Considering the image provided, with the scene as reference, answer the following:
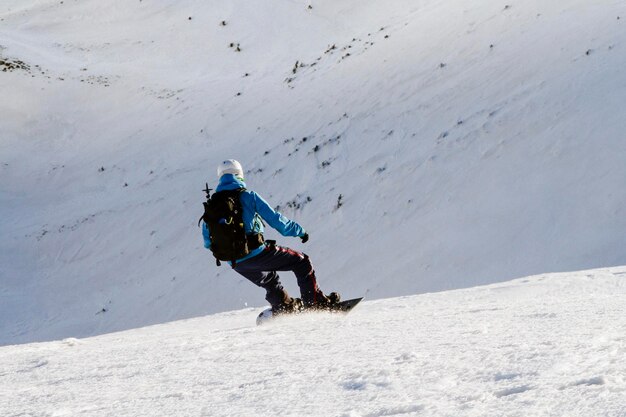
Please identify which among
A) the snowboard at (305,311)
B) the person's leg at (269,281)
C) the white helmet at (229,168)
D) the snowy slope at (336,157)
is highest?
the snowy slope at (336,157)

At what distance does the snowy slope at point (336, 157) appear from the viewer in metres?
12.2

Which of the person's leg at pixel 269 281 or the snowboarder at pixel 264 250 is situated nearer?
the snowboarder at pixel 264 250

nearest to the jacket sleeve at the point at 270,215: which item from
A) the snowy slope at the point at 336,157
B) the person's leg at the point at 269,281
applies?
the person's leg at the point at 269,281

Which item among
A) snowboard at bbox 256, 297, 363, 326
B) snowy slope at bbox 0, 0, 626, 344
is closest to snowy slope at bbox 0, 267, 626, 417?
snowboard at bbox 256, 297, 363, 326

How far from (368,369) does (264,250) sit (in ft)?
9.83

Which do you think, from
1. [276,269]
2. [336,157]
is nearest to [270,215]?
[276,269]

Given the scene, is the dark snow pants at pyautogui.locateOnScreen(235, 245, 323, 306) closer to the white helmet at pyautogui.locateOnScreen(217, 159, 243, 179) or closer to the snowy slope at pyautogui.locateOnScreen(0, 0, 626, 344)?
the white helmet at pyautogui.locateOnScreen(217, 159, 243, 179)

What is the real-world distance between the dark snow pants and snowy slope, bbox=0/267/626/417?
61 cm

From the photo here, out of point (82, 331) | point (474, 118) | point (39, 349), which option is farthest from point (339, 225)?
point (39, 349)

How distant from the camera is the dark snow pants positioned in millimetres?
7070

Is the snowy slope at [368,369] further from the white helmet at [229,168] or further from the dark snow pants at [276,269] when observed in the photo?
the white helmet at [229,168]

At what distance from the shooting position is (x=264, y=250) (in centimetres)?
704

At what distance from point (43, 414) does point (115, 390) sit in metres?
0.49

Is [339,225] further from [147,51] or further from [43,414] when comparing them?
[147,51]
